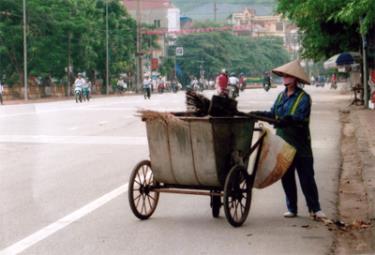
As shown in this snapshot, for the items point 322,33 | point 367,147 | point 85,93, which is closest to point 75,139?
point 367,147

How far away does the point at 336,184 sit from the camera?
1342 centimetres

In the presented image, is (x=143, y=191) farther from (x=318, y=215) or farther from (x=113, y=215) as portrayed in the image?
(x=318, y=215)

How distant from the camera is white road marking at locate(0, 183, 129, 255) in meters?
8.32

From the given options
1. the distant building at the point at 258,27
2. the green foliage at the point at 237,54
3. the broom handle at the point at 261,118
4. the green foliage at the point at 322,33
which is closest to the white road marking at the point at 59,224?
the broom handle at the point at 261,118

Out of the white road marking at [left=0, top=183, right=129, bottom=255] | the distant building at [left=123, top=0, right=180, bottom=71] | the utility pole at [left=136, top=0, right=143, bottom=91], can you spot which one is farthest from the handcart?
the distant building at [left=123, top=0, right=180, bottom=71]

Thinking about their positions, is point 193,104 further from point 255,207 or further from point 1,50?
point 1,50

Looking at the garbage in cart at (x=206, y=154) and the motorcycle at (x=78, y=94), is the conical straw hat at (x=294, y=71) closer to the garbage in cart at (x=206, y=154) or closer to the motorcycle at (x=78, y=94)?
the garbage in cart at (x=206, y=154)

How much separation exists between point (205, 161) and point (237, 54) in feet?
147

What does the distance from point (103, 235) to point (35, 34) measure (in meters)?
57.1

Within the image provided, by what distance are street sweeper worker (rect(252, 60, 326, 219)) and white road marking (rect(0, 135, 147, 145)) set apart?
34.6 ft

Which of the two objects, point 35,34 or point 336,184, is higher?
point 35,34

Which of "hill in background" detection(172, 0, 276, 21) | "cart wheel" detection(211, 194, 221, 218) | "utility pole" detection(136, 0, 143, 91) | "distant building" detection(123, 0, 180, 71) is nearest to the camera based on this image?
"cart wheel" detection(211, 194, 221, 218)

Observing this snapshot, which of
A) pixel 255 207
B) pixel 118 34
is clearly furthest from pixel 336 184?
pixel 118 34

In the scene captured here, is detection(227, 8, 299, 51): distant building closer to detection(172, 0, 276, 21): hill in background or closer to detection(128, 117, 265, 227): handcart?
detection(172, 0, 276, 21): hill in background
